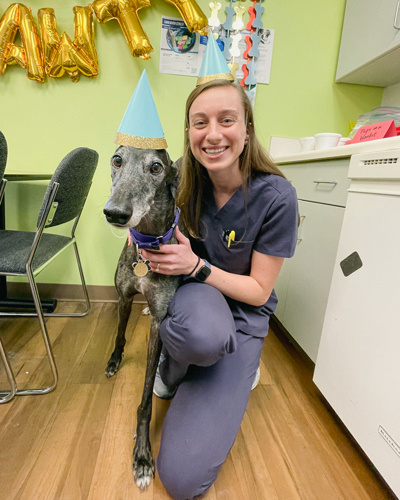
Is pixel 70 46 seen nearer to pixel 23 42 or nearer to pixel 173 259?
pixel 23 42

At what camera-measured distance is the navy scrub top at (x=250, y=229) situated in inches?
36.1

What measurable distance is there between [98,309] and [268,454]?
1.24 meters

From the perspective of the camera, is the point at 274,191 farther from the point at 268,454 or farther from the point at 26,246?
the point at 26,246

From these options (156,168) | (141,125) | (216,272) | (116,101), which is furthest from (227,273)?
(116,101)

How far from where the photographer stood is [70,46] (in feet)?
4.97

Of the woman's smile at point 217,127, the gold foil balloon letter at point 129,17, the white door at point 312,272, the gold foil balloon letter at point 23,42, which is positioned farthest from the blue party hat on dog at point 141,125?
the gold foil balloon letter at point 23,42

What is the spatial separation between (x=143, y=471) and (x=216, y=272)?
0.61m

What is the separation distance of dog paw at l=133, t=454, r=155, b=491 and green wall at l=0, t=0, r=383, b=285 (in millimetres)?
1205

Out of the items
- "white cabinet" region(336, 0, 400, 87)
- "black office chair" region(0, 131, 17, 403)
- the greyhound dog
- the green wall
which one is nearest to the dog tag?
the greyhound dog

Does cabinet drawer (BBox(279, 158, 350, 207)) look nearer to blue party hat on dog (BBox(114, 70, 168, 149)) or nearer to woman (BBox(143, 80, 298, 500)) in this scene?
woman (BBox(143, 80, 298, 500))

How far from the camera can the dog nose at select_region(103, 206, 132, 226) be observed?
671mm

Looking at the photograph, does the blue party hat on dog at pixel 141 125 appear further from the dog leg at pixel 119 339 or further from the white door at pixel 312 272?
the white door at pixel 312 272

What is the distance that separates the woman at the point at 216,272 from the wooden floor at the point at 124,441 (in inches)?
5.8

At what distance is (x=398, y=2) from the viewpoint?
1.27 meters
